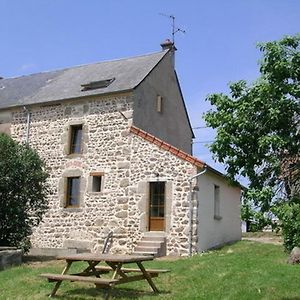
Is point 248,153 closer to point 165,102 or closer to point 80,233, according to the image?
point 80,233

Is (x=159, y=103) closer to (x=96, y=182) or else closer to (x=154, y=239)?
(x=96, y=182)

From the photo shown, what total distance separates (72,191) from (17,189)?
13.0 feet

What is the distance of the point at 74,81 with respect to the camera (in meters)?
21.3

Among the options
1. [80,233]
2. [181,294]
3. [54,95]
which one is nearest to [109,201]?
[80,233]

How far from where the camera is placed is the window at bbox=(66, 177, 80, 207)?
61.1 ft

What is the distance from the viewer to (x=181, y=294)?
8.67 metres

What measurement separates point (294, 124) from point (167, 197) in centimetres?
1015

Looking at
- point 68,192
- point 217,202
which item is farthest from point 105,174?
point 217,202

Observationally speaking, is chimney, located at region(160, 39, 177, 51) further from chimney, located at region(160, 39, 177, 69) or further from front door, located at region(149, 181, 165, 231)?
front door, located at region(149, 181, 165, 231)

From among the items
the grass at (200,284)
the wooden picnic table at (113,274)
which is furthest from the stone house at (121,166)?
the wooden picnic table at (113,274)

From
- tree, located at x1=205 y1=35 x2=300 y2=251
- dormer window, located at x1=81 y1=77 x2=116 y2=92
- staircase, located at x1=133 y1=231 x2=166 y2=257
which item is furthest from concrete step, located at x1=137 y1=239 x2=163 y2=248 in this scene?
tree, located at x1=205 y1=35 x2=300 y2=251

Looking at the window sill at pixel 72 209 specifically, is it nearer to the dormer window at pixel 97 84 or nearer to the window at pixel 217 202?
the dormer window at pixel 97 84

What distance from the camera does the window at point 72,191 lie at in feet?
61.1

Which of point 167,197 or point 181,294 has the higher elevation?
point 167,197
